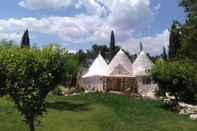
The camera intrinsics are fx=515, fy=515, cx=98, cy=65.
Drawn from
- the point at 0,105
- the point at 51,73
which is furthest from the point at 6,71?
the point at 0,105

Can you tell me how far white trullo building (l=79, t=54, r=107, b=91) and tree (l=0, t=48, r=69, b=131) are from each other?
3734cm

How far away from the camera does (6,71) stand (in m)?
17.6

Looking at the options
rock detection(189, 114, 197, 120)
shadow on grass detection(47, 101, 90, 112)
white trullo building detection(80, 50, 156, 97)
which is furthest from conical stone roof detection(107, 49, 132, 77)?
rock detection(189, 114, 197, 120)

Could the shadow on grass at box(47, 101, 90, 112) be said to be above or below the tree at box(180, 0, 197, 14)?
below

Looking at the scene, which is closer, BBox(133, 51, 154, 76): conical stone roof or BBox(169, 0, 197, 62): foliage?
BBox(169, 0, 197, 62): foliage

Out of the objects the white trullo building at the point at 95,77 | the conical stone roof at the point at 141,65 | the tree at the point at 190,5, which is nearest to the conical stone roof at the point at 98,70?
the white trullo building at the point at 95,77

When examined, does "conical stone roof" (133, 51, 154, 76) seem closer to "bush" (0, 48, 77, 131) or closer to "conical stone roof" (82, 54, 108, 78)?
"conical stone roof" (82, 54, 108, 78)

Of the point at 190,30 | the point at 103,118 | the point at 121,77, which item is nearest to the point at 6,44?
the point at 103,118

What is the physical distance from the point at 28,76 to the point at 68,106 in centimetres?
1701

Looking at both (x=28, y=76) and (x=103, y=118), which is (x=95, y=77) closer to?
(x=103, y=118)

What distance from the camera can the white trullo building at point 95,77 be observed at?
55.7 metres

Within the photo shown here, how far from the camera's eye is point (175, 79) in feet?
125

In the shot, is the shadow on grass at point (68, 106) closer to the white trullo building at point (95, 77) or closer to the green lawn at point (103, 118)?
the green lawn at point (103, 118)

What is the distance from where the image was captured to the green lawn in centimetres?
2453
